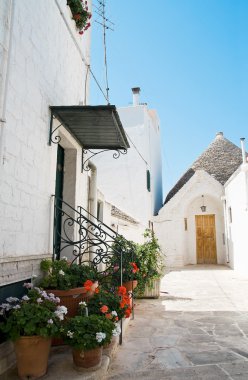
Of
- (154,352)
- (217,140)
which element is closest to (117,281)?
(154,352)

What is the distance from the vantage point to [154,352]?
3986mm

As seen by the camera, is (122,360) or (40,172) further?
(40,172)

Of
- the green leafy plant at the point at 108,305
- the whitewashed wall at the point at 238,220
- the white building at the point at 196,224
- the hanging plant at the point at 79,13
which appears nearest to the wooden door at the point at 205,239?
the white building at the point at 196,224

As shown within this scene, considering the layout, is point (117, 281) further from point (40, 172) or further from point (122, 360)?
point (40, 172)

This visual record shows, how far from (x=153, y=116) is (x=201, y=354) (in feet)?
58.7

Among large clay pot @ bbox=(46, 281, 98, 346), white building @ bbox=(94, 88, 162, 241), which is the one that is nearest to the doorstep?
large clay pot @ bbox=(46, 281, 98, 346)

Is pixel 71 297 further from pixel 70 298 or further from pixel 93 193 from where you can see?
pixel 93 193

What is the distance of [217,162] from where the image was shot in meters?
21.4

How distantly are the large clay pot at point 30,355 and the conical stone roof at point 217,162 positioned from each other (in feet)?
59.5

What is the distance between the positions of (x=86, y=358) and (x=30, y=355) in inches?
21.4

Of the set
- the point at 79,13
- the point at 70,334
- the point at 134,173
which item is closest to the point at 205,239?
the point at 134,173

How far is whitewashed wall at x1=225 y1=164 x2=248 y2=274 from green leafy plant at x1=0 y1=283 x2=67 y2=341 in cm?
1149

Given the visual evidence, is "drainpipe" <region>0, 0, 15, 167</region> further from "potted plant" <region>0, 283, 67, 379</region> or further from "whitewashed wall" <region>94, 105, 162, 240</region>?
"whitewashed wall" <region>94, 105, 162, 240</region>

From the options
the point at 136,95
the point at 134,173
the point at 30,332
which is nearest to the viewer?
the point at 30,332
